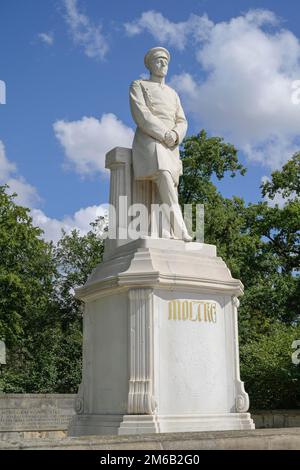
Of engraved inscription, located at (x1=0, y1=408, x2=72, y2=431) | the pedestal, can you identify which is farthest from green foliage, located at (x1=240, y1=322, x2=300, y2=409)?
the pedestal

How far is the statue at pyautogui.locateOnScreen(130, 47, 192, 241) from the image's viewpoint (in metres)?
9.67

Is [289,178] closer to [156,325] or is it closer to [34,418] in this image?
[34,418]

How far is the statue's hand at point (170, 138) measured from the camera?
980 cm

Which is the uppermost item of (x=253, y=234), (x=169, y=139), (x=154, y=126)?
(x=253, y=234)

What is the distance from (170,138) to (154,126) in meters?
0.30

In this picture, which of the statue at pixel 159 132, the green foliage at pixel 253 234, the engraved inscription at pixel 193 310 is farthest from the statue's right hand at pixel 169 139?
the green foliage at pixel 253 234

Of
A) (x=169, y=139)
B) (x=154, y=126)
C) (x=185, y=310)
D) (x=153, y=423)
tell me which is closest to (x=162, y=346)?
(x=185, y=310)

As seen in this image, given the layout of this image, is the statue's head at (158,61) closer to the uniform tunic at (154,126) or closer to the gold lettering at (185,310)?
the uniform tunic at (154,126)

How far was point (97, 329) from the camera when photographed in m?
9.28

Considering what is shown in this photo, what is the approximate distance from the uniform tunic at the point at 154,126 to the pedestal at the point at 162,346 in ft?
4.14

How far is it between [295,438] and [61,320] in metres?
28.0

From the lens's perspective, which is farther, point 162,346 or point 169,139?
point 169,139

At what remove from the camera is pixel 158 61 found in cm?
1029

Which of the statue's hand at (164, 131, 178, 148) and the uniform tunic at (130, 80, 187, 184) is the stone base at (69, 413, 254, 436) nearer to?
the uniform tunic at (130, 80, 187, 184)
